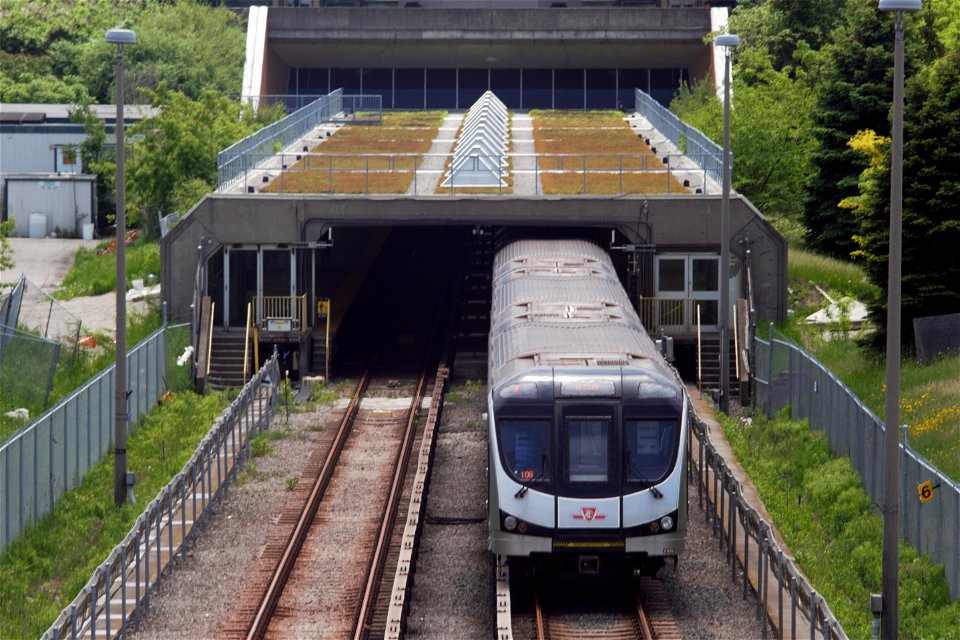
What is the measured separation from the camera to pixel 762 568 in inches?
792

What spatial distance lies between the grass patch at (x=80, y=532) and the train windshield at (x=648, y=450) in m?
7.67

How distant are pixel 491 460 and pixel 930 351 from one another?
42.5 ft

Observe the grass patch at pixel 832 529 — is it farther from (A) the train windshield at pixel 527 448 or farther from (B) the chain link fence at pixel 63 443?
(B) the chain link fence at pixel 63 443

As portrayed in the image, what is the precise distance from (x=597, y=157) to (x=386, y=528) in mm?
23412

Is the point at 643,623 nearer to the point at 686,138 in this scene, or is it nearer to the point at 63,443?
the point at 63,443

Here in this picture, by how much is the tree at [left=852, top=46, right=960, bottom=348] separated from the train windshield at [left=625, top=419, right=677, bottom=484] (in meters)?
12.3

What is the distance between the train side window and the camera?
1961 centimetres

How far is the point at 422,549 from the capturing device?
23.3 m

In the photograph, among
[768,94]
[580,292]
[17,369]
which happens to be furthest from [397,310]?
[580,292]

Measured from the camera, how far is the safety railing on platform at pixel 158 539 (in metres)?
18.4

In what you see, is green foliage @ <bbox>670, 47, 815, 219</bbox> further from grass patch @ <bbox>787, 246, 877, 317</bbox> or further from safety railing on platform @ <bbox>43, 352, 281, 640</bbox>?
safety railing on platform @ <bbox>43, 352, 281, 640</bbox>

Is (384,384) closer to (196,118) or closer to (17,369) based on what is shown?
(17,369)

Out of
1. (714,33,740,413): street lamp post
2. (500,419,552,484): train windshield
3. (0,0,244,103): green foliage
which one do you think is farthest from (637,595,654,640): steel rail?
(0,0,244,103): green foliage

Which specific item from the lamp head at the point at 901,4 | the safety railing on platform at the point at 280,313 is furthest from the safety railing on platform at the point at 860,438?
the safety railing on platform at the point at 280,313
